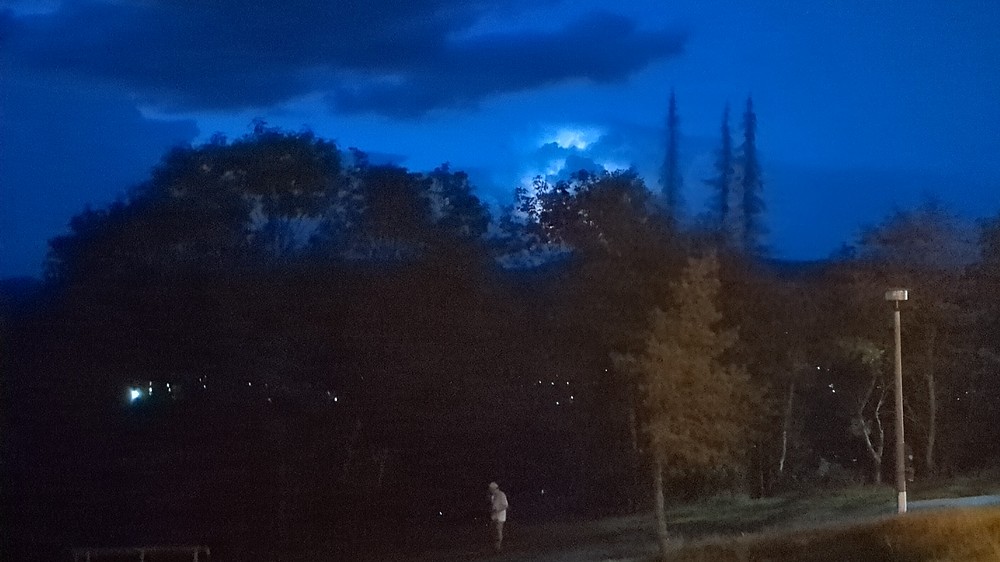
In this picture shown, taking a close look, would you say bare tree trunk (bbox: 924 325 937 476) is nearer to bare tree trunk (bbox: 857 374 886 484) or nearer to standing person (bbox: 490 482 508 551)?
bare tree trunk (bbox: 857 374 886 484)

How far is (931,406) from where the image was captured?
3062cm

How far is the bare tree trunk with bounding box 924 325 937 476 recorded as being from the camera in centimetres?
3059

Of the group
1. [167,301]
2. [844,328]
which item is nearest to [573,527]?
[844,328]

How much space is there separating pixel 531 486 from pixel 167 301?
36.8ft

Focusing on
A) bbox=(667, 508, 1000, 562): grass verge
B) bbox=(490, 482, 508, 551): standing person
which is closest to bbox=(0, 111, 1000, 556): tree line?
bbox=(490, 482, 508, 551): standing person

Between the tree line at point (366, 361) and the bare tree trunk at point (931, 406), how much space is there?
0.33 ft

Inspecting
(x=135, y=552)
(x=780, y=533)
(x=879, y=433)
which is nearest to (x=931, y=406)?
(x=879, y=433)

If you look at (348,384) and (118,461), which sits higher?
(348,384)

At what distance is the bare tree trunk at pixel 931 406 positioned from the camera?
30.6 metres

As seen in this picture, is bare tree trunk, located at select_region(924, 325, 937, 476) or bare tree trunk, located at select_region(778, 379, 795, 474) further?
bare tree trunk, located at select_region(924, 325, 937, 476)

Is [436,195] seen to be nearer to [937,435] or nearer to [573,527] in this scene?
[573,527]

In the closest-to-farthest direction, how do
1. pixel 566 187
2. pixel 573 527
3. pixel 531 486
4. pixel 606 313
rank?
pixel 606 313 < pixel 573 527 < pixel 566 187 < pixel 531 486

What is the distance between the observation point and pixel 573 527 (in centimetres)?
2719

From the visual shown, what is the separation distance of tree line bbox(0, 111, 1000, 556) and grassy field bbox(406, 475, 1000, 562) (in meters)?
1.84
